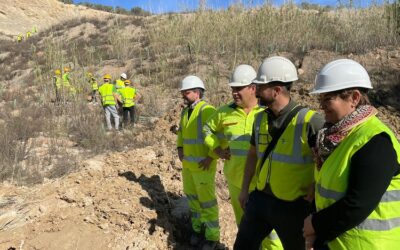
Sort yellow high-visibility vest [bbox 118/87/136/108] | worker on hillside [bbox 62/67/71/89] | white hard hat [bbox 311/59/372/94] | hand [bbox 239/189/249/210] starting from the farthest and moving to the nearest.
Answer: worker on hillside [bbox 62/67/71/89]
yellow high-visibility vest [bbox 118/87/136/108]
hand [bbox 239/189/249/210]
white hard hat [bbox 311/59/372/94]

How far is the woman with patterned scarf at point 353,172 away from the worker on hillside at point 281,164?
467 millimetres

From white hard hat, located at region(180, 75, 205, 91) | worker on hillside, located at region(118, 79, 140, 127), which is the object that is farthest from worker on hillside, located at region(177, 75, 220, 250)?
worker on hillside, located at region(118, 79, 140, 127)

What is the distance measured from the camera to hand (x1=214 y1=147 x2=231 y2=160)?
3910 mm

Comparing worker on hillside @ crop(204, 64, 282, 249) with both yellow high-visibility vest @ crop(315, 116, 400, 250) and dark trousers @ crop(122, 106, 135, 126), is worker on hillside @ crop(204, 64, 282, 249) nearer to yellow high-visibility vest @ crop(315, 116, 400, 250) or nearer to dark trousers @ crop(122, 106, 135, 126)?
yellow high-visibility vest @ crop(315, 116, 400, 250)

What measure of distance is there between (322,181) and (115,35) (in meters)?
19.2

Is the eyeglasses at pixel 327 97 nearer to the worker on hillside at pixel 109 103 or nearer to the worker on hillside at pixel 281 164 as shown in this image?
the worker on hillside at pixel 281 164

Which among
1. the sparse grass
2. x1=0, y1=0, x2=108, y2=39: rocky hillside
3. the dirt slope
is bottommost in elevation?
the dirt slope

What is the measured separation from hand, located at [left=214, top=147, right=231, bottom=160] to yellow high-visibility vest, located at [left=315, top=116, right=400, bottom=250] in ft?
6.73

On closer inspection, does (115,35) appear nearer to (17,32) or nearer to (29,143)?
(29,143)

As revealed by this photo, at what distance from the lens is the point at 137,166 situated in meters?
6.31

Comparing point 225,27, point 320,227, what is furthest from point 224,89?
point 320,227

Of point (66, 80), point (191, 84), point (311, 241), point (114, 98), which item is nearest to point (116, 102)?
point (114, 98)

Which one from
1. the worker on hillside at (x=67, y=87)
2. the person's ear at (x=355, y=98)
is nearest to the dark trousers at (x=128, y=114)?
the worker on hillside at (x=67, y=87)

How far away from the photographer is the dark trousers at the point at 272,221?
2.65m
